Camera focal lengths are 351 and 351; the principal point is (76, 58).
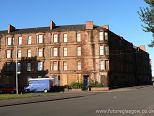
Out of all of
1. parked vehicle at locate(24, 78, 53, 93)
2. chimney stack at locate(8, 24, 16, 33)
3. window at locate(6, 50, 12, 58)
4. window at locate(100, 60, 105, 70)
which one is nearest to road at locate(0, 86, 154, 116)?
parked vehicle at locate(24, 78, 53, 93)

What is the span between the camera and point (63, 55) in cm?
8444

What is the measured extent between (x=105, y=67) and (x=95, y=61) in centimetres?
294

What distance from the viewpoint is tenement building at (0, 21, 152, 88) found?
270 ft

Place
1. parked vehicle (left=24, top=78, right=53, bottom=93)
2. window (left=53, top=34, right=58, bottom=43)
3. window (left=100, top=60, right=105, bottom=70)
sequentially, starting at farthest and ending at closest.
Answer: window (left=53, top=34, right=58, bottom=43) → window (left=100, top=60, right=105, bottom=70) → parked vehicle (left=24, top=78, right=53, bottom=93)

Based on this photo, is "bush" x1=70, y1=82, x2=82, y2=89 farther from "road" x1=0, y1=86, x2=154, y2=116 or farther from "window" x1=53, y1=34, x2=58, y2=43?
"road" x1=0, y1=86, x2=154, y2=116

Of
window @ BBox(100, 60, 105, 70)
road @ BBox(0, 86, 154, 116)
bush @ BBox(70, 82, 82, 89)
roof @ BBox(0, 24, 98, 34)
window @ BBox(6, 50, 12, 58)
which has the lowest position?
road @ BBox(0, 86, 154, 116)

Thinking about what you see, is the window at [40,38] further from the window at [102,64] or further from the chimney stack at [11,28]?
the window at [102,64]

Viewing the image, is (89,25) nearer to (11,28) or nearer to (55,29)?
(55,29)

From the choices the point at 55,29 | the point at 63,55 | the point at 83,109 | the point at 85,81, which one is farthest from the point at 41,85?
the point at 83,109

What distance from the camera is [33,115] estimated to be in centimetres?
1870

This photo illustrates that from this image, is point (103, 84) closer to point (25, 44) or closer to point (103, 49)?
point (103, 49)

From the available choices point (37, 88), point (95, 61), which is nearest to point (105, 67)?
point (95, 61)

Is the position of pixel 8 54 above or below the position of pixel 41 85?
above

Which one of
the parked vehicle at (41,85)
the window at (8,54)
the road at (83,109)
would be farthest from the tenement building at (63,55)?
the road at (83,109)
